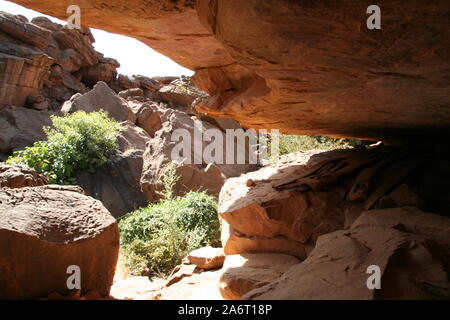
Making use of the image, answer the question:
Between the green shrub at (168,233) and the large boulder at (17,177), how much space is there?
2383 mm

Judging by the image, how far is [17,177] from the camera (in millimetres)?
4691

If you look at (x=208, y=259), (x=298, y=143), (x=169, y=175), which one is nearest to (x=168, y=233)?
(x=208, y=259)

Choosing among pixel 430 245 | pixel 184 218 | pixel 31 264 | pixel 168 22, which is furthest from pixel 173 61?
pixel 184 218

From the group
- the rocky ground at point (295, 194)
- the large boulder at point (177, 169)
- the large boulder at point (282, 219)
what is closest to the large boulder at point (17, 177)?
the rocky ground at point (295, 194)

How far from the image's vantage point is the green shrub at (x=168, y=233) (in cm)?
614

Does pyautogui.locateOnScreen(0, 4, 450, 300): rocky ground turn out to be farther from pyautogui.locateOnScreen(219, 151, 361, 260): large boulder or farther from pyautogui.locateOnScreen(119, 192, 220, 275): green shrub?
pyautogui.locateOnScreen(119, 192, 220, 275): green shrub

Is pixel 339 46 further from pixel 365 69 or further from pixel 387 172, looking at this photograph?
pixel 387 172

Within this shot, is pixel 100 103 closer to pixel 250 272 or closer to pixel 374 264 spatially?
pixel 250 272

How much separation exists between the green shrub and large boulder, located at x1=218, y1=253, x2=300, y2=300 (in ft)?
7.47

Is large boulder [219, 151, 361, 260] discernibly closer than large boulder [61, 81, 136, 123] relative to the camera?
Yes

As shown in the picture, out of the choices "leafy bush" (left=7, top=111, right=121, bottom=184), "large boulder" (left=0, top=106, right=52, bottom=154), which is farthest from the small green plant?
"large boulder" (left=0, top=106, right=52, bottom=154)

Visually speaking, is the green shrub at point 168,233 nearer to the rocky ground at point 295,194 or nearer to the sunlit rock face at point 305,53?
the rocky ground at point 295,194

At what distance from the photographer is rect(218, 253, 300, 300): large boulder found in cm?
353

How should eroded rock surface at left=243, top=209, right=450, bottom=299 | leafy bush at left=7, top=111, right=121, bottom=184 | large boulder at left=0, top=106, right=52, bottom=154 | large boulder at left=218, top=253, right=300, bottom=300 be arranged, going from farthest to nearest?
large boulder at left=0, top=106, right=52, bottom=154 → leafy bush at left=7, top=111, right=121, bottom=184 → large boulder at left=218, top=253, right=300, bottom=300 → eroded rock surface at left=243, top=209, right=450, bottom=299
